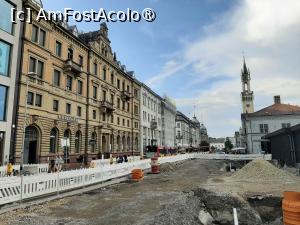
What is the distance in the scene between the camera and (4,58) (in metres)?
27.1

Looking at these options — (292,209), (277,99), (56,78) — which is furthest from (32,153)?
(277,99)

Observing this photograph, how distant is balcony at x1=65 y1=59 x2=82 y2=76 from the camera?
36866 millimetres

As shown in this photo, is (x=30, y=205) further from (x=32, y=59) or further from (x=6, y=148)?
(x=32, y=59)

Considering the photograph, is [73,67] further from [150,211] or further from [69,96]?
[150,211]

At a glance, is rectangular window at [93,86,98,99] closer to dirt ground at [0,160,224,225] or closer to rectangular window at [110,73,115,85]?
rectangular window at [110,73,115,85]

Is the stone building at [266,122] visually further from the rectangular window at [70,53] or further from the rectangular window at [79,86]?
the rectangular window at [70,53]

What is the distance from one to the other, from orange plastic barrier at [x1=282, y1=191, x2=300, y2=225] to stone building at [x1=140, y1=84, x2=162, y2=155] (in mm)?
58462

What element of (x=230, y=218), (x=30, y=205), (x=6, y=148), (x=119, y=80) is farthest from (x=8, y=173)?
(x=119, y=80)

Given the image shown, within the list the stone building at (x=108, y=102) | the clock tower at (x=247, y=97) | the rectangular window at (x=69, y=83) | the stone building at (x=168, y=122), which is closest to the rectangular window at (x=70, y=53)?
the rectangular window at (x=69, y=83)

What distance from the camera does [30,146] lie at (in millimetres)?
30547

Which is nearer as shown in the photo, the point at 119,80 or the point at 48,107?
the point at 48,107

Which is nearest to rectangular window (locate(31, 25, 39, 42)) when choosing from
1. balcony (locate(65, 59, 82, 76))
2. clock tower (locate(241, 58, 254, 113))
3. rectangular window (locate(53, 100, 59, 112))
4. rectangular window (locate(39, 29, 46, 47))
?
rectangular window (locate(39, 29, 46, 47))

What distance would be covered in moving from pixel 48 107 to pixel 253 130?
47.8 m

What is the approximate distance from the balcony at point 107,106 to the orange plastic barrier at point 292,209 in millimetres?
39920
